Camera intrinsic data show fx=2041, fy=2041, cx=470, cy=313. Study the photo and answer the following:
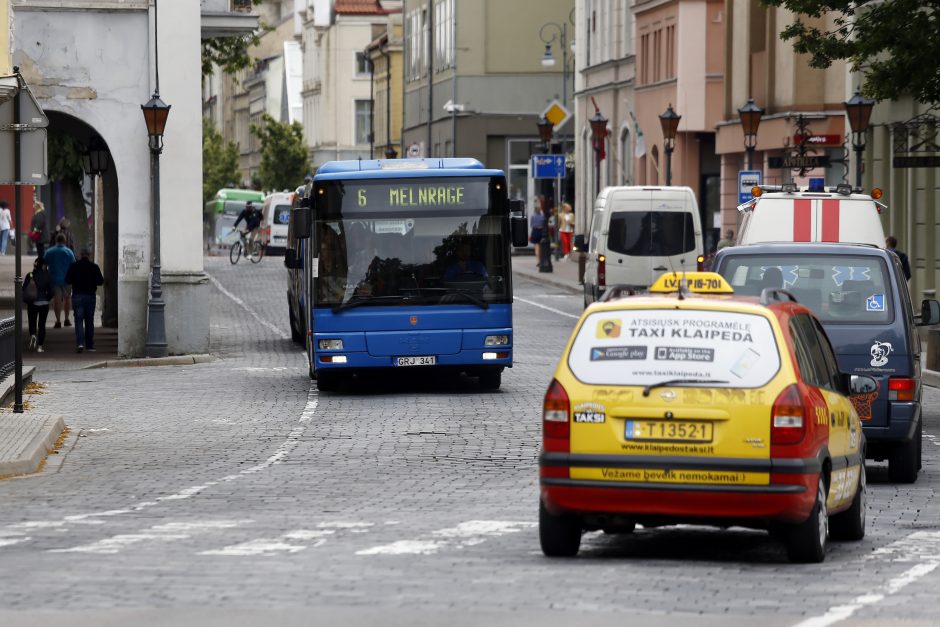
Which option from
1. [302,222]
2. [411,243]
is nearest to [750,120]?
[411,243]

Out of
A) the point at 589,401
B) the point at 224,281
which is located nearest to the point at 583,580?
the point at 589,401

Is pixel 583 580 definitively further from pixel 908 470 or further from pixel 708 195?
pixel 708 195

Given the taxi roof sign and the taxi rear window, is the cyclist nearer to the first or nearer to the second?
the taxi roof sign

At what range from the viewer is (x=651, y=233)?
37875mm

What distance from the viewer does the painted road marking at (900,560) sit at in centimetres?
897

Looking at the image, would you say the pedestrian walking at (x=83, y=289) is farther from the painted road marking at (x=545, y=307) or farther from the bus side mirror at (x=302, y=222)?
the painted road marking at (x=545, y=307)

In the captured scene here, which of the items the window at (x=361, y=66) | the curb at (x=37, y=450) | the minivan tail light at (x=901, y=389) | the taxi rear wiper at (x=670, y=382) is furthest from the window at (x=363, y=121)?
the taxi rear wiper at (x=670, y=382)

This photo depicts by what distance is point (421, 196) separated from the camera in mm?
23359

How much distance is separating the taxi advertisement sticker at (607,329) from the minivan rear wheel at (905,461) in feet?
17.1

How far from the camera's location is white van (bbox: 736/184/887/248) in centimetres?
2178

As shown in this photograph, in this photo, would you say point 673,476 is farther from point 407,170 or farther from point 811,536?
point 407,170

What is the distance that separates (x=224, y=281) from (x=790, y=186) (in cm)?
3466

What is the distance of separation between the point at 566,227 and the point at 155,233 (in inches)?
1362

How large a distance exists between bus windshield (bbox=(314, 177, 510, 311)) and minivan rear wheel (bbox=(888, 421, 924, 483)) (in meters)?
8.35
